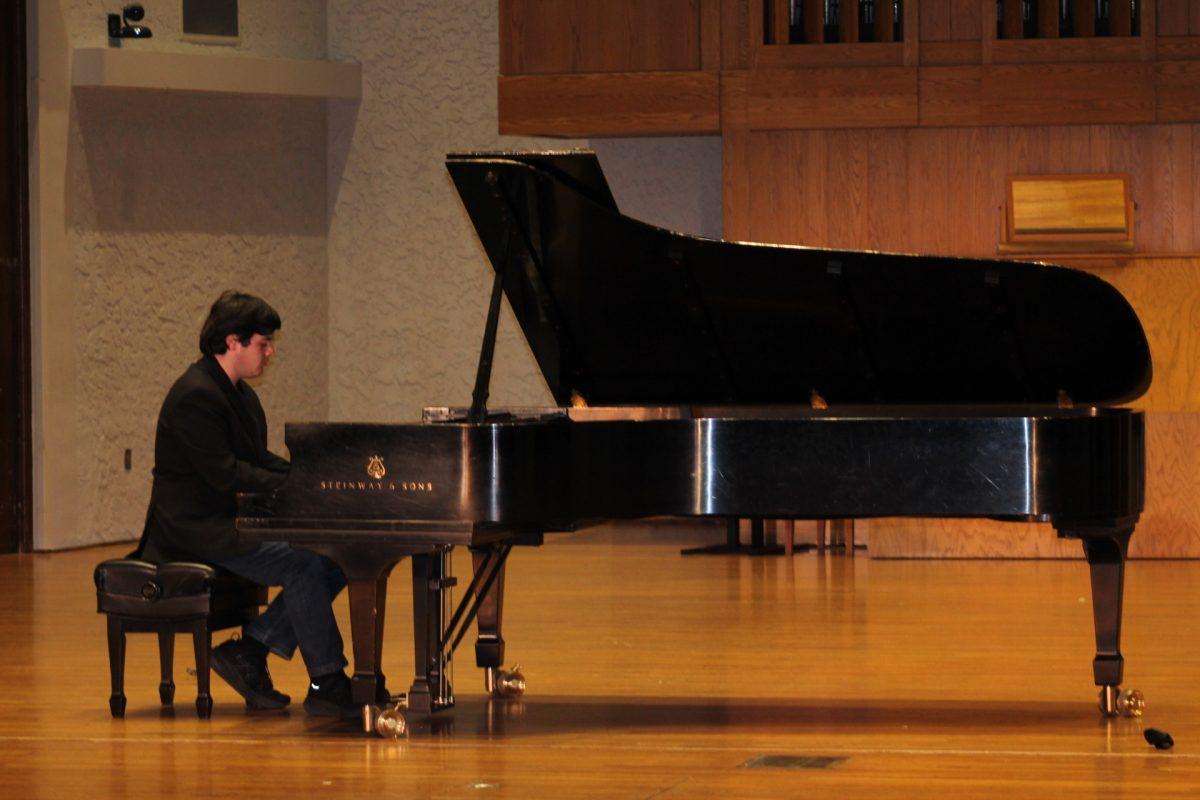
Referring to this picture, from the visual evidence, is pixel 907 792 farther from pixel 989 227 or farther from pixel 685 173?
pixel 685 173

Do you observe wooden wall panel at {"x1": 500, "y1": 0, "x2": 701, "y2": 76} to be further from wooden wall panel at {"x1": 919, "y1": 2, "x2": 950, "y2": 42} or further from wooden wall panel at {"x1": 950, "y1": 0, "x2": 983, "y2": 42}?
wooden wall panel at {"x1": 950, "y1": 0, "x2": 983, "y2": 42}

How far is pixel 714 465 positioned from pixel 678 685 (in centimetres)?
102

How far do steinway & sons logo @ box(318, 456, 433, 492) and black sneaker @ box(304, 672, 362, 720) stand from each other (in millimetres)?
583

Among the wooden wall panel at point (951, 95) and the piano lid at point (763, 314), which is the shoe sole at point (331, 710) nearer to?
the piano lid at point (763, 314)

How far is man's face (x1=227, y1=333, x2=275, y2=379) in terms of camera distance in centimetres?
537

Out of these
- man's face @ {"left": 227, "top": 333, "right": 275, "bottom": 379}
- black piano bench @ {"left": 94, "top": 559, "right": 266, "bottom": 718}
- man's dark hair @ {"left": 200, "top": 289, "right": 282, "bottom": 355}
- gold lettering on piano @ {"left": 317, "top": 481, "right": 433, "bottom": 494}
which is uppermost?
man's dark hair @ {"left": 200, "top": 289, "right": 282, "bottom": 355}

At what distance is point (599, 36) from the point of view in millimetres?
10031

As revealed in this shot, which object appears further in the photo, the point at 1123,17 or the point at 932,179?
the point at 932,179

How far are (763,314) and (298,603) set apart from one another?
1453mm

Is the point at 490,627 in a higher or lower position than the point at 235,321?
lower

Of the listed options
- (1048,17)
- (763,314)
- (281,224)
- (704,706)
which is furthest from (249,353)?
(281,224)

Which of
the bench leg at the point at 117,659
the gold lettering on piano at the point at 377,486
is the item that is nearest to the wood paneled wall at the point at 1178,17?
the gold lettering on piano at the point at 377,486

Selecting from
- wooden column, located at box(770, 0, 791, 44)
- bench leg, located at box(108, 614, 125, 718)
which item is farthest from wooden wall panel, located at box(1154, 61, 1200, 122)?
bench leg, located at box(108, 614, 125, 718)

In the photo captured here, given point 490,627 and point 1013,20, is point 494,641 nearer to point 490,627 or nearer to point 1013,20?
point 490,627
